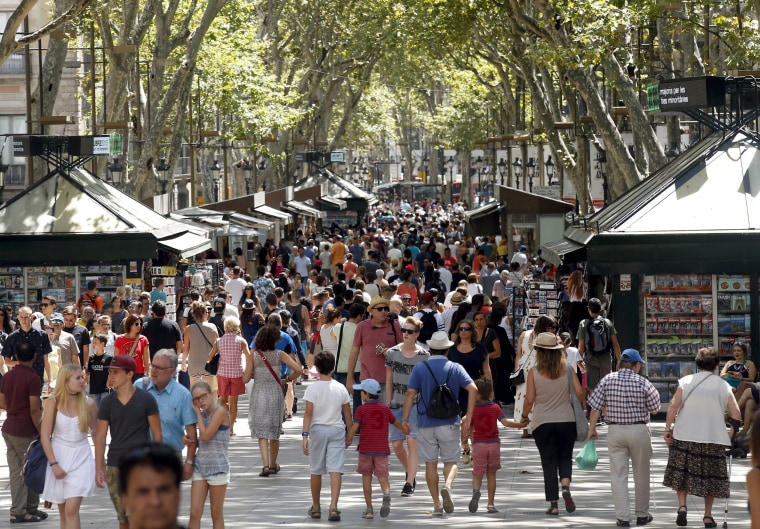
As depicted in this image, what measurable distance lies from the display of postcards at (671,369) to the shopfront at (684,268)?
11 mm

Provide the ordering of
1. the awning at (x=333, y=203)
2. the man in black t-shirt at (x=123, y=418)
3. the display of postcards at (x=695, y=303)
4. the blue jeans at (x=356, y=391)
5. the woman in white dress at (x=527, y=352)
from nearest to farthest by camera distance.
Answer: the man in black t-shirt at (x=123, y=418), the woman in white dress at (x=527, y=352), the blue jeans at (x=356, y=391), the display of postcards at (x=695, y=303), the awning at (x=333, y=203)

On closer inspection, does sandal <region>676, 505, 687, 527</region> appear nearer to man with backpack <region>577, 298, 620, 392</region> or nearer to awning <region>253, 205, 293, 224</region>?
man with backpack <region>577, 298, 620, 392</region>

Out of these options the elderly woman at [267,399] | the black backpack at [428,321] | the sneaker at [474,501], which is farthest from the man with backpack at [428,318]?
the sneaker at [474,501]

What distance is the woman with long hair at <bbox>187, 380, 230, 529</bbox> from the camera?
8.75 m

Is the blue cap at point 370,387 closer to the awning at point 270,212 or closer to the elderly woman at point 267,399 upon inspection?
the elderly woman at point 267,399

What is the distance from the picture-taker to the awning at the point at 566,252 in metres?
17.6

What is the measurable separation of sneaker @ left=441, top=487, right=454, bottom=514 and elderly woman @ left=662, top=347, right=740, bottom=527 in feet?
5.30

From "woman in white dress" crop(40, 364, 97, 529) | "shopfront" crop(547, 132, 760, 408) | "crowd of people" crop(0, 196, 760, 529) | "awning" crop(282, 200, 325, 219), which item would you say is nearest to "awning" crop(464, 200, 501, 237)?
"awning" crop(282, 200, 325, 219)

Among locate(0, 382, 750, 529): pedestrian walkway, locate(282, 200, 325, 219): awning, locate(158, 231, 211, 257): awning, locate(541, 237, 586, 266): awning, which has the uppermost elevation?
locate(282, 200, 325, 219): awning

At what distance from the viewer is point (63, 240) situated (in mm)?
19391

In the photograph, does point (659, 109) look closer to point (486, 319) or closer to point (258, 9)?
point (486, 319)

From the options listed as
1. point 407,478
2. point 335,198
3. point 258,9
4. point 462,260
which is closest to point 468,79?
point 335,198

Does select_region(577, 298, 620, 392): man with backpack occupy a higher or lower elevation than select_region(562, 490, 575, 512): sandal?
higher

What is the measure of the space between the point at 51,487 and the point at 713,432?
447cm
